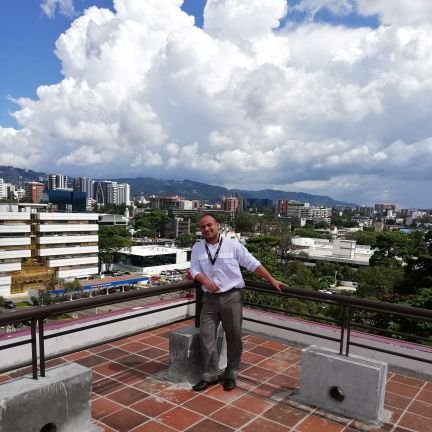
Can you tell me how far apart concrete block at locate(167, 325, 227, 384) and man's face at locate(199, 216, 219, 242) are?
0.89 m

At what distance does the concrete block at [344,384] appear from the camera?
2.91 m

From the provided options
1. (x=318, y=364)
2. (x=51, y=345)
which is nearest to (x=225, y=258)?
(x=318, y=364)

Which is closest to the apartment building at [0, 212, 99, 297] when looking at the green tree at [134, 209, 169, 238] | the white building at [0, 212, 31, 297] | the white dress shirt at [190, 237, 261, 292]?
the white building at [0, 212, 31, 297]

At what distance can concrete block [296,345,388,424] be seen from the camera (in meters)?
2.91

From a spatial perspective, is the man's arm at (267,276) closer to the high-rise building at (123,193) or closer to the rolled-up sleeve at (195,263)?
the rolled-up sleeve at (195,263)

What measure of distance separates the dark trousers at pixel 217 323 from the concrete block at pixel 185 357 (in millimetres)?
136

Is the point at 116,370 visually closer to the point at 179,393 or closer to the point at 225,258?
the point at 179,393

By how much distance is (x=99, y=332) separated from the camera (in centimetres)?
472

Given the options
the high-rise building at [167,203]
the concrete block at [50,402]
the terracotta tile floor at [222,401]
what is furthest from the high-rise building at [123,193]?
the concrete block at [50,402]

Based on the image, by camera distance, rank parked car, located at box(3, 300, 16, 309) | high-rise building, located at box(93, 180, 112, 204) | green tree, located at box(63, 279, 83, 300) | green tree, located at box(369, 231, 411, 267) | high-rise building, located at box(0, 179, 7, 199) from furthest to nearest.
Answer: high-rise building, located at box(93, 180, 112, 204)
high-rise building, located at box(0, 179, 7, 199)
green tree, located at box(369, 231, 411, 267)
green tree, located at box(63, 279, 83, 300)
parked car, located at box(3, 300, 16, 309)

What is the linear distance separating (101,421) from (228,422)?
914mm

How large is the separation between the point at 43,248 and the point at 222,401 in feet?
138

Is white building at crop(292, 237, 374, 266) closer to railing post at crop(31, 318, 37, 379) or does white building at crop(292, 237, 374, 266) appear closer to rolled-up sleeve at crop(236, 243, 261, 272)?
rolled-up sleeve at crop(236, 243, 261, 272)

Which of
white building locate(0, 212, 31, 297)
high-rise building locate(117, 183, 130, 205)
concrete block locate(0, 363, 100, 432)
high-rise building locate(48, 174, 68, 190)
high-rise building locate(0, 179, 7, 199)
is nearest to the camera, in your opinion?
concrete block locate(0, 363, 100, 432)
